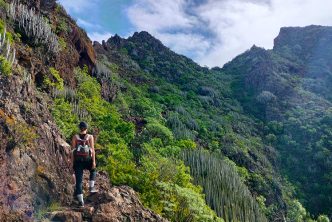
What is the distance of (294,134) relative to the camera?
5322 cm

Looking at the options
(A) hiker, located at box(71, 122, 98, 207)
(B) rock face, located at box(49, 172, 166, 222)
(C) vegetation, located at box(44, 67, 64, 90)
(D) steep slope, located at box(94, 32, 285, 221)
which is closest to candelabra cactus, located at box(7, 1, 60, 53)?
(C) vegetation, located at box(44, 67, 64, 90)

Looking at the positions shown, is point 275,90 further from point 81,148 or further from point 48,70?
point 81,148

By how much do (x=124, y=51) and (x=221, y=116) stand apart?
2116 centimetres

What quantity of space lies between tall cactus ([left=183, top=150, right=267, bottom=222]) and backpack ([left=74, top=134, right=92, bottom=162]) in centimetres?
1702

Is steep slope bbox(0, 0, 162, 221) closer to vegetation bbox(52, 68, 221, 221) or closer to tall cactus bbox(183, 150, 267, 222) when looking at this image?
vegetation bbox(52, 68, 221, 221)

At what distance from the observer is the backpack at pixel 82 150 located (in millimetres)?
9555

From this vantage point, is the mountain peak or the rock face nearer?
the rock face

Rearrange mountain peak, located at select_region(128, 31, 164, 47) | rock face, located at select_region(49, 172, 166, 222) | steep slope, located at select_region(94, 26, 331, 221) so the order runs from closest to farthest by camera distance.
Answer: rock face, located at select_region(49, 172, 166, 222)
steep slope, located at select_region(94, 26, 331, 221)
mountain peak, located at select_region(128, 31, 164, 47)

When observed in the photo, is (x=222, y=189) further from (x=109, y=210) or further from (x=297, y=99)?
(x=297, y=99)

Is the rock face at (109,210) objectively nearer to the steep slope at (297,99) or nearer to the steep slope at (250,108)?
the steep slope at (250,108)

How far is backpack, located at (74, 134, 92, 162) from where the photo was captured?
9.55 metres

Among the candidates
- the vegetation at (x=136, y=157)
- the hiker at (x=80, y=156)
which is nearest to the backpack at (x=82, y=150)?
the hiker at (x=80, y=156)

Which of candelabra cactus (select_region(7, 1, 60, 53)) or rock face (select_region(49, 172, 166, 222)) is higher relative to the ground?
candelabra cactus (select_region(7, 1, 60, 53))

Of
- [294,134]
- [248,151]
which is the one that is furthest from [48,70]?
[294,134]
